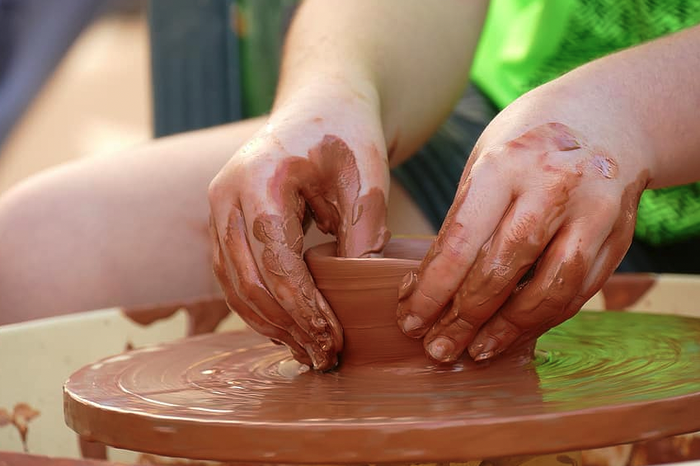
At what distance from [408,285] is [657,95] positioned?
0.30 meters

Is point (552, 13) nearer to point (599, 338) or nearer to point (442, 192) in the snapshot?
point (442, 192)

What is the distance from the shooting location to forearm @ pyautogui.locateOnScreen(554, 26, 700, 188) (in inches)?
30.6

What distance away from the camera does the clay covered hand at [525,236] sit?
675 millimetres

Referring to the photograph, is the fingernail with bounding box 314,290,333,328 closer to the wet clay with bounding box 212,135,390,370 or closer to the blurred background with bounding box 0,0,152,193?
the wet clay with bounding box 212,135,390,370

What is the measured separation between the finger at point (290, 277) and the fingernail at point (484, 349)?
0.38 feet

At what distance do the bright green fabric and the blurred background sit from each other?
2.37 meters

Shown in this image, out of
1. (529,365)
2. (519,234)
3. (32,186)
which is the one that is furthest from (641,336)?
(32,186)

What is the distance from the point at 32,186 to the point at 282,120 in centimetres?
53

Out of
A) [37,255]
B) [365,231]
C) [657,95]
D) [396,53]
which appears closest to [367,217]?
[365,231]

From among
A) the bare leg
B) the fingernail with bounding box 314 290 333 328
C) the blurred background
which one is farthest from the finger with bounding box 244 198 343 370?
the blurred background

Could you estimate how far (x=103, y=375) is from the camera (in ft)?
2.68

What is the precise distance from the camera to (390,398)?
2.24 feet

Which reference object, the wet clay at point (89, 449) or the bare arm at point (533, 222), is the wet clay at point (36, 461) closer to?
the bare arm at point (533, 222)

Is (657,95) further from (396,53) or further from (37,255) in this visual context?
(37,255)
